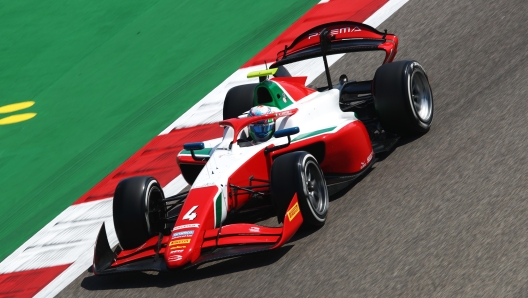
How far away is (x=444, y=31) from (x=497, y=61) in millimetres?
1388

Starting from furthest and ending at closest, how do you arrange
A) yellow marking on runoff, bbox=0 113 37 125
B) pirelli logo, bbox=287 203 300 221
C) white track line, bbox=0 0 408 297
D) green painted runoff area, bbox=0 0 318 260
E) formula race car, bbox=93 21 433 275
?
yellow marking on runoff, bbox=0 113 37 125 < green painted runoff area, bbox=0 0 318 260 < white track line, bbox=0 0 408 297 < formula race car, bbox=93 21 433 275 < pirelli logo, bbox=287 203 300 221

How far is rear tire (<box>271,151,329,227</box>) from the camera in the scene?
20.9 feet

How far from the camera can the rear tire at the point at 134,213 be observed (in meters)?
6.82

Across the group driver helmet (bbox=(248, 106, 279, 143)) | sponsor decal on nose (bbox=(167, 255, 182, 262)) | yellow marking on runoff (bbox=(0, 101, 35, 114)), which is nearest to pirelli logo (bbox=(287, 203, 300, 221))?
sponsor decal on nose (bbox=(167, 255, 182, 262))

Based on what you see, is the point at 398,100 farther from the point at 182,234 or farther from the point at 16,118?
the point at 16,118

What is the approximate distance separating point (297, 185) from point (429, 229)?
3.22 ft

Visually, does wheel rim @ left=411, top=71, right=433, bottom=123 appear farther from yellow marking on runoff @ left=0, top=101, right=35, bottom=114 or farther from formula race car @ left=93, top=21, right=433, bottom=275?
yellow marking on runoff @ left=0, top=101, right=35, bottom=114

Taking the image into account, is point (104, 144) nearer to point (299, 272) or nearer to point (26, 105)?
point (26, 105)

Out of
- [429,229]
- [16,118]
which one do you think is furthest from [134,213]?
[16,118]

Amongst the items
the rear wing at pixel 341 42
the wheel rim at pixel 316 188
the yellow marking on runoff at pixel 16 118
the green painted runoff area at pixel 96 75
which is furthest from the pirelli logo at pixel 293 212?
the yellow marking on runoff at pixel 16 118

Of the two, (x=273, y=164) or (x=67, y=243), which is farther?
(x=67, y=243)

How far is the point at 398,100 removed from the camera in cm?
763

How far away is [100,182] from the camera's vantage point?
904cm

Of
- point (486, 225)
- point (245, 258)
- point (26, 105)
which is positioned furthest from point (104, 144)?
point (486, 225)
